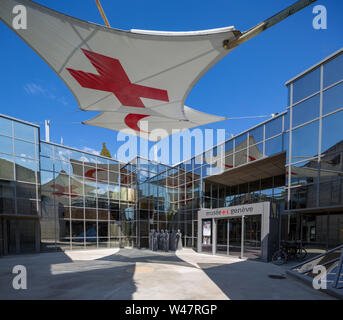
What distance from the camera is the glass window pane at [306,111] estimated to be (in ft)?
36.5

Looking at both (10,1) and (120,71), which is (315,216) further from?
(10,1)

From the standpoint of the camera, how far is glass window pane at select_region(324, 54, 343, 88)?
33.3ft

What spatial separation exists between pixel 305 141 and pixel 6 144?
2041cm

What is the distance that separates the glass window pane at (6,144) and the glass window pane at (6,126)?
0.39 metres

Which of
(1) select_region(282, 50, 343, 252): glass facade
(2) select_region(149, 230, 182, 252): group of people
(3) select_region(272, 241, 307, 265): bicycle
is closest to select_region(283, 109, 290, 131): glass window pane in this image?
(1) select_region(282, 50, 343, 252): glass facade

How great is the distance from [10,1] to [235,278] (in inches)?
428

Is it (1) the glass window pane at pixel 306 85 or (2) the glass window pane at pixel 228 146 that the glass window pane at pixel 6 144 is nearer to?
(2) the glass window pane at pixel 228 146

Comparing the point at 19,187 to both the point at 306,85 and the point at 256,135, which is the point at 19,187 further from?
the point at 306,85

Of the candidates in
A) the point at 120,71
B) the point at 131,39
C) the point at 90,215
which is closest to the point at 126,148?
the point at 90,215

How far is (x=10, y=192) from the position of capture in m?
15.7

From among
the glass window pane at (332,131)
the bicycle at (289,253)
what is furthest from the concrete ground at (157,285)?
the glass window pane at (332,131)

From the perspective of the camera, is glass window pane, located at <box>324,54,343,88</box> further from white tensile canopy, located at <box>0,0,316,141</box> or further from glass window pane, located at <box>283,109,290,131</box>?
white tensile canopy, located at <box>0,0,316,141</box>

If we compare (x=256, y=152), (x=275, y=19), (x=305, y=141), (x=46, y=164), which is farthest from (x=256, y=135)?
(x=46, y=164)

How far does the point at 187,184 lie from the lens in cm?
2133
